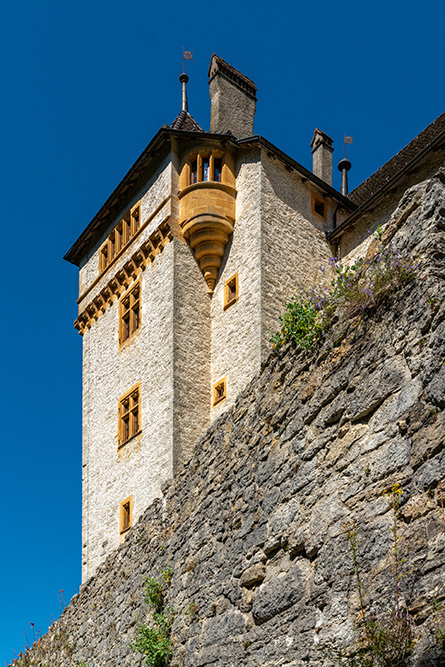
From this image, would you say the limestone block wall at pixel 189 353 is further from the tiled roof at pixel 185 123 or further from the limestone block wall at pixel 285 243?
the tiled roof at pixel 185 123

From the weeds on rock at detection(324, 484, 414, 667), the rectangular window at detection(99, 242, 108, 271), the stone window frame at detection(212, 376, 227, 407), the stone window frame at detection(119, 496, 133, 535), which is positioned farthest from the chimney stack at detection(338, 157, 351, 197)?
the weeds on rock at detection(324, 484, 414, 667)

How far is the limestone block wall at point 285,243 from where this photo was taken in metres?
20.1

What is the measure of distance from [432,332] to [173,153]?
52.4 ft

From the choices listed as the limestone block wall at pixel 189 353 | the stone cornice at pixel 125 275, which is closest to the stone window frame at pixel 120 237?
the stone cornice at pixel 125 275

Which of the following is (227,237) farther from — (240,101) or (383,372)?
(383,372)

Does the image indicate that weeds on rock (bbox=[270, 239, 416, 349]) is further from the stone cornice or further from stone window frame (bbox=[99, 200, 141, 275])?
stone window frame (bbox=[99, 200, 141, 275])

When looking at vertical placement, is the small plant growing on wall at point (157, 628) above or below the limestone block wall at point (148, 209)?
below

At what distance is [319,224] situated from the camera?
22750 mm

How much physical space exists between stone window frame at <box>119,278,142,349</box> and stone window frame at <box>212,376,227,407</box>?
318cm

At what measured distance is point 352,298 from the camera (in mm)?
9016

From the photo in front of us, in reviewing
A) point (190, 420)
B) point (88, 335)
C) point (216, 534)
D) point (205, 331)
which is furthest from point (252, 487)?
point (88, 335)

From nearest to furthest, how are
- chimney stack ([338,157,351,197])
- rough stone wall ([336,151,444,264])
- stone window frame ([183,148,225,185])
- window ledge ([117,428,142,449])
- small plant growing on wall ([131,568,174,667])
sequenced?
small plant growing on wall ([131,568,174,667])
rough stone wall ([336,151,444,264])
window ledge ([117,428,142,449])
stone window frame ([183,148,225,185])
chimney stack ([338,157,351,197])

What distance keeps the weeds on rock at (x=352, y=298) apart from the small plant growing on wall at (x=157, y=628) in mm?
4841

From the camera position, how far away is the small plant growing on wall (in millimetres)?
12586
